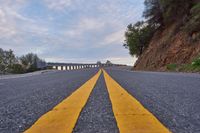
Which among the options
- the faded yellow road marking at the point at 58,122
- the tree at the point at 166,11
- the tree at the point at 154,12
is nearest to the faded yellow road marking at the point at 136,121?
the faded yellow road marking at the point at 58,122

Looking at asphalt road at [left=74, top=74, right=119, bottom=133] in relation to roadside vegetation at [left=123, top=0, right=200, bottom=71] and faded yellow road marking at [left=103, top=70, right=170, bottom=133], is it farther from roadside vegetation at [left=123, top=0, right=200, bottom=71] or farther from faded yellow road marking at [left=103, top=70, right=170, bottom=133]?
roadside vegetation at [left=123, top=0, right=200, bottom=71]

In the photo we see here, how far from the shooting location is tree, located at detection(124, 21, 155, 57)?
128ft

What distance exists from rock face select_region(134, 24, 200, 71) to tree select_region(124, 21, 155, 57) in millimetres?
8757

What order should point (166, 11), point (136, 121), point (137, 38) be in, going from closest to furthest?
1. point (136, 121)
2. point (166, 11)
3. point (137, 38)

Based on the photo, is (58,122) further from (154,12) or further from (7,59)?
(7,59)

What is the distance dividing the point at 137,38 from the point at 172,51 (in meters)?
17.5

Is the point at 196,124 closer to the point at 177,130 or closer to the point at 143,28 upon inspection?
the point at 177,130

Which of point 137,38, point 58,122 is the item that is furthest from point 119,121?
point 137,38

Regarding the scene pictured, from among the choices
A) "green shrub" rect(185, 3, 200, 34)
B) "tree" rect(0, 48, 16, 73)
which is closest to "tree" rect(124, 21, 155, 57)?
"green shrub" rect(185, 3, 200, 34)

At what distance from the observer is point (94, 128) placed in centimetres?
208

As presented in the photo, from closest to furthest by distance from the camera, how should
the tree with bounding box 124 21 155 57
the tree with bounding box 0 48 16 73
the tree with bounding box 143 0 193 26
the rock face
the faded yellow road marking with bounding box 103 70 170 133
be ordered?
1. the faded yellow road marking with bounding box 103 70 170 133
2. the rock face
3. the tree with bounding box 143 0 193 26
4. the tree with bounding box 124 21 155 57
5. the tree with bounding box 0 48 16 73

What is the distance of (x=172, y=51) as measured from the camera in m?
23.2

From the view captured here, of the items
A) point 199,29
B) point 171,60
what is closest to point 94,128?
point 199,29

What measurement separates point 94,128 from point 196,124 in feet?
2.62
